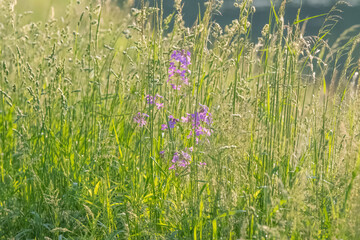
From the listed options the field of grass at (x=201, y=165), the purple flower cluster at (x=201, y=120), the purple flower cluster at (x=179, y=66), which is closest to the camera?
the field of grass at (x=201, y=165)

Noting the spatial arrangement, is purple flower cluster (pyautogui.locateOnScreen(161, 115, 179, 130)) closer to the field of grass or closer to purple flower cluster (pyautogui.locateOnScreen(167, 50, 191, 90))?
the field of grass

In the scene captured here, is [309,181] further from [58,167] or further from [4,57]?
[4,57]

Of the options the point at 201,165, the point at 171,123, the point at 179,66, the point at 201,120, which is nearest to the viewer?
the point at 201,165

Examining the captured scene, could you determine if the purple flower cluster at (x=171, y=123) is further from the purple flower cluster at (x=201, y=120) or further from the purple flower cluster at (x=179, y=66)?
the purple flower cluster at (x=179, y=66)

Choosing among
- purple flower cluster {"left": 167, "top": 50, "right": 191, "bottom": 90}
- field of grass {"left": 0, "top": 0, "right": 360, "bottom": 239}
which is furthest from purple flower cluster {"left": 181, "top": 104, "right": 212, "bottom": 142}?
purple flower cluster {"left": 167, "top": 50, "right": 191, "bottom": 90}

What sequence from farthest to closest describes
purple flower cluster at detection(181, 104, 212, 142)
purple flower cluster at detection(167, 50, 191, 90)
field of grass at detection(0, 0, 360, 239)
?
1. purple flower cluster at detection(167, 50, 191, 90)
2. purple flower cluster at detection(181, 104, 212, 142)
3. field of grass at detection(0, 0, 360, 239)

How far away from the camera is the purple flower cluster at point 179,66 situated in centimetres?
298

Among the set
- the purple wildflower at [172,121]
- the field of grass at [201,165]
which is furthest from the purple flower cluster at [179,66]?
the purple wildflower at [172,121]

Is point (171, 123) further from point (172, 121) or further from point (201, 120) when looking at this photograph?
point (201, 120)

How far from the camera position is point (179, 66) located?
301 centimetres

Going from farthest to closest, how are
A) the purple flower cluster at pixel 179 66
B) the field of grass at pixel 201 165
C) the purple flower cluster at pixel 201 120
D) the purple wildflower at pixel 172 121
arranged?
1. the purple flower cluster at pixel 179 66
2. the purple wildflower at pixel 172 121
3. the purple flower cluster at pixel 201 120
4. the field of grass at pixel 201 165

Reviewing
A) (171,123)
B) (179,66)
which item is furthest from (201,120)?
Answer: (179,66)

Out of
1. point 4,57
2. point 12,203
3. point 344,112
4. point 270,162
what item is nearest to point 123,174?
point 12,203

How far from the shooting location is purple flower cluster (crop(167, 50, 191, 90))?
9.77 ft
